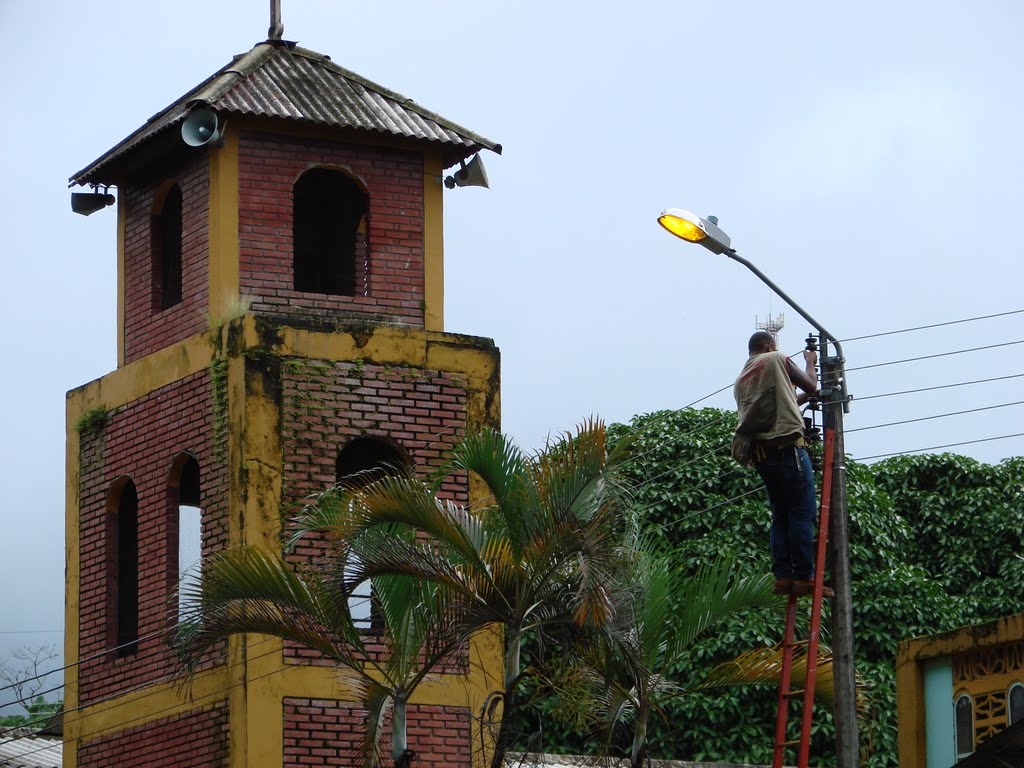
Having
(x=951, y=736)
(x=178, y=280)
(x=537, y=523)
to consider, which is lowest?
(x=951, y=736)

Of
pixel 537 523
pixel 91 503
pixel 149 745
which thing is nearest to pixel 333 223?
pixel 91 503

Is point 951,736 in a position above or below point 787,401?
below

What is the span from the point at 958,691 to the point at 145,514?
830cm

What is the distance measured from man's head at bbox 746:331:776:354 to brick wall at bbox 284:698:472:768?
19.1ft

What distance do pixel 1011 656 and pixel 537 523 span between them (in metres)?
3.74

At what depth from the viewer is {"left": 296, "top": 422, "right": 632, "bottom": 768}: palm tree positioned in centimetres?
1565

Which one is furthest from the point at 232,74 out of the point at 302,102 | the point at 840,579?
the point at 840,579

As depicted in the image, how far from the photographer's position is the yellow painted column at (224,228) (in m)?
20.7

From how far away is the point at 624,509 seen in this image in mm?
15805

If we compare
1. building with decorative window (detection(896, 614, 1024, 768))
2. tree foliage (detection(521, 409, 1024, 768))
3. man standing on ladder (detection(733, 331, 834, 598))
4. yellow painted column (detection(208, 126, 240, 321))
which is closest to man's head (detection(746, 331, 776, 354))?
man standing on ladder (detection(733, 331, 834, 598))

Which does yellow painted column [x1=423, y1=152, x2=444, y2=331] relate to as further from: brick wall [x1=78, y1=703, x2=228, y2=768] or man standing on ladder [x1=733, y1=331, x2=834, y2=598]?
man standing on ladder [x1=733, y1=331, x2=834, y2=598]

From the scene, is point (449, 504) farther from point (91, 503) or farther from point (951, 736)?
point (91, 503)

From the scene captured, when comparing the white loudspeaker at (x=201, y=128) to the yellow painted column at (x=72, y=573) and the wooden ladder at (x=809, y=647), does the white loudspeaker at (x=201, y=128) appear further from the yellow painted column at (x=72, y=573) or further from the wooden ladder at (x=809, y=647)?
the wooden ladder at (x=809, y=647)

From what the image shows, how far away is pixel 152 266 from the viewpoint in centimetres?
2203
